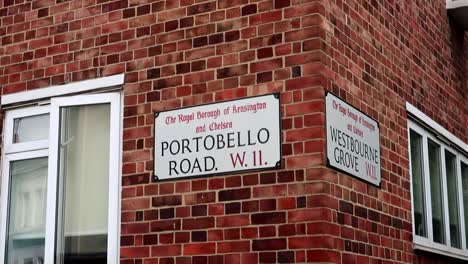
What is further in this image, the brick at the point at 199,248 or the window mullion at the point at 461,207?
the window mullion at the point at 461,207

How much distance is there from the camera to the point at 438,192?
702 centimetres

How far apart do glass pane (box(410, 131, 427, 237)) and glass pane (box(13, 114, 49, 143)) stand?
3.05m

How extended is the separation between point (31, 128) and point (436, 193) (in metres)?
3.61

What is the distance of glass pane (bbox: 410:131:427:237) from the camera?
6434 mm

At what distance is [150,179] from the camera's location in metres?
5.36

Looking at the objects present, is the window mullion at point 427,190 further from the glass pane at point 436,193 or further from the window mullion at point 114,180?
the window mullion at point 114,180

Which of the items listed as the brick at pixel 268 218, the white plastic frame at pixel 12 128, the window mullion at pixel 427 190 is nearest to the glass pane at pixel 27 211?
the white plastic frame at pixel 12 128

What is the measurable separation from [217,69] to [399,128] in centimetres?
174

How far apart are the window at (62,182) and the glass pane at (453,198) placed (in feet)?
11.0

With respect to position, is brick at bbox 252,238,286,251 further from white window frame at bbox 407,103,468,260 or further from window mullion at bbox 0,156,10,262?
window mullion at bbox 0,156,10,262

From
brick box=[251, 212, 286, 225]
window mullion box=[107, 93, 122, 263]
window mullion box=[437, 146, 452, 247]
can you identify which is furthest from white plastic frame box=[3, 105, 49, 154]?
window mullion box=[437, 146, 452, 247]

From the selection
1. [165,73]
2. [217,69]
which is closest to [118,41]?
[165,73]

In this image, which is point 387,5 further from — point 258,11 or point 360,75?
point 258,11

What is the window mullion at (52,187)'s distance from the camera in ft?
18.4
